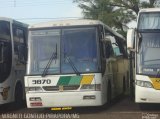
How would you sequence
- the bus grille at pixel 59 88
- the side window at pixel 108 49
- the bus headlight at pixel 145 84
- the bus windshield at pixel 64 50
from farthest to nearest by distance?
the side window at pixel 108 49
the bus windshield at pixel 64 50
the bus grille at pixel 59 88
the bus headlight at pixel 145 84

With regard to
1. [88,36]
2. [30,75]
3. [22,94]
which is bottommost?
[22,94]

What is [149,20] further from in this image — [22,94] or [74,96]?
[22,94]

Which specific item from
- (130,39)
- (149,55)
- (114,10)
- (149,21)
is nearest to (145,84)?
(149,55)

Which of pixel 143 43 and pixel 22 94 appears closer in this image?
pixel 143 43

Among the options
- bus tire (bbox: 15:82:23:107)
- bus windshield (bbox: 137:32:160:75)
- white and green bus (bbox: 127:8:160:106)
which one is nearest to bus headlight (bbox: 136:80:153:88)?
white and green bus (bbox: 127:8:160:106)

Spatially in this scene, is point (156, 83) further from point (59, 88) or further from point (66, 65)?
point (59, 88)

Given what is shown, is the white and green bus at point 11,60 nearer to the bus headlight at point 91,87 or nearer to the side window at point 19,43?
the side window at point 19,43

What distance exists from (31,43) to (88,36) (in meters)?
1.84

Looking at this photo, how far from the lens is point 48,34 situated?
16.4 metres

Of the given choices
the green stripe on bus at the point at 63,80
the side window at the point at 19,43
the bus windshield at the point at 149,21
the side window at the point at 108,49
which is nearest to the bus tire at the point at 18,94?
the side window at the point at 19,43

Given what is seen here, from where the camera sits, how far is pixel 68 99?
15.9 metres

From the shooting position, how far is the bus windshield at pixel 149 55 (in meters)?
15.8

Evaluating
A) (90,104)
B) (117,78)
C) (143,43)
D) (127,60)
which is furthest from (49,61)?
(127,60)

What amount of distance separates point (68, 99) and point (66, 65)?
1.07 m
